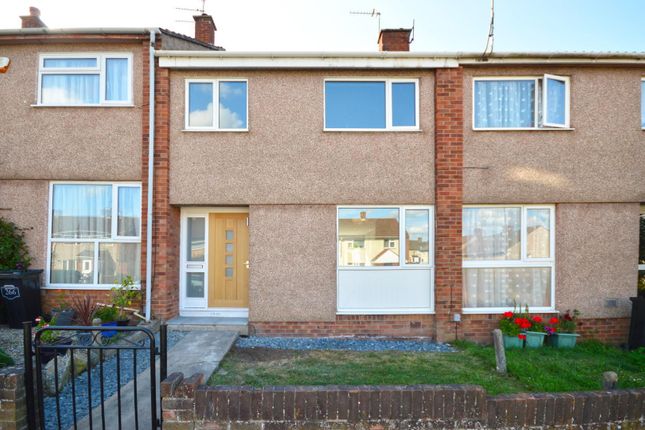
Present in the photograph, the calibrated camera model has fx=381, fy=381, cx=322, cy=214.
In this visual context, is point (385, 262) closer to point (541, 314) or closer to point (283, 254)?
point (283, 254)

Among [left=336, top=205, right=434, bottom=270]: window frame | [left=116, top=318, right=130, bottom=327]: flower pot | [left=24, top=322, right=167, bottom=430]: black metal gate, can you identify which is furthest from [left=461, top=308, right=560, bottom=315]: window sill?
[left=116, top=318, right=130, bottom=327]: flower pot

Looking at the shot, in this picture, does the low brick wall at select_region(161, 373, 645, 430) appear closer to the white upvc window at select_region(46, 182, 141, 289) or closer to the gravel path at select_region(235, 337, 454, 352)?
the gravel path at select_region(235, 337, 454, 352)

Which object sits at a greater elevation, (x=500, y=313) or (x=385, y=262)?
(x=385, y=262)

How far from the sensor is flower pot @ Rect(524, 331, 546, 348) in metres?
6.49

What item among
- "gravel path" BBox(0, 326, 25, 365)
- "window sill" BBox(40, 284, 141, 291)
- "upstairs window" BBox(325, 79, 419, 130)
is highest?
"upstairs window" BBox(325, 79, 419, 130)

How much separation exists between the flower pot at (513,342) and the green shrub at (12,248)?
27.9ft

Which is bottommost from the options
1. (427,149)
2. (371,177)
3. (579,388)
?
(579,388)

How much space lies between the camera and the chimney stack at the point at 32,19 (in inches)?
307

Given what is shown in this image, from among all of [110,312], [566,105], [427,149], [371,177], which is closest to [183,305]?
[110,312]

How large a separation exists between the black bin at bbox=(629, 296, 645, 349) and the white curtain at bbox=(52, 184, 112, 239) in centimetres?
948

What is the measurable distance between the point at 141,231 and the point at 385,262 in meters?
4.51

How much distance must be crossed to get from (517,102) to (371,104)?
274 centimetres

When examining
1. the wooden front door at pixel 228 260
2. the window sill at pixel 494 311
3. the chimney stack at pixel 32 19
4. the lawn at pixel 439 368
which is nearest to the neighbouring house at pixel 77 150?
the chimney stack at pixel 32 19

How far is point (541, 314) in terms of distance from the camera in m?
6.96
